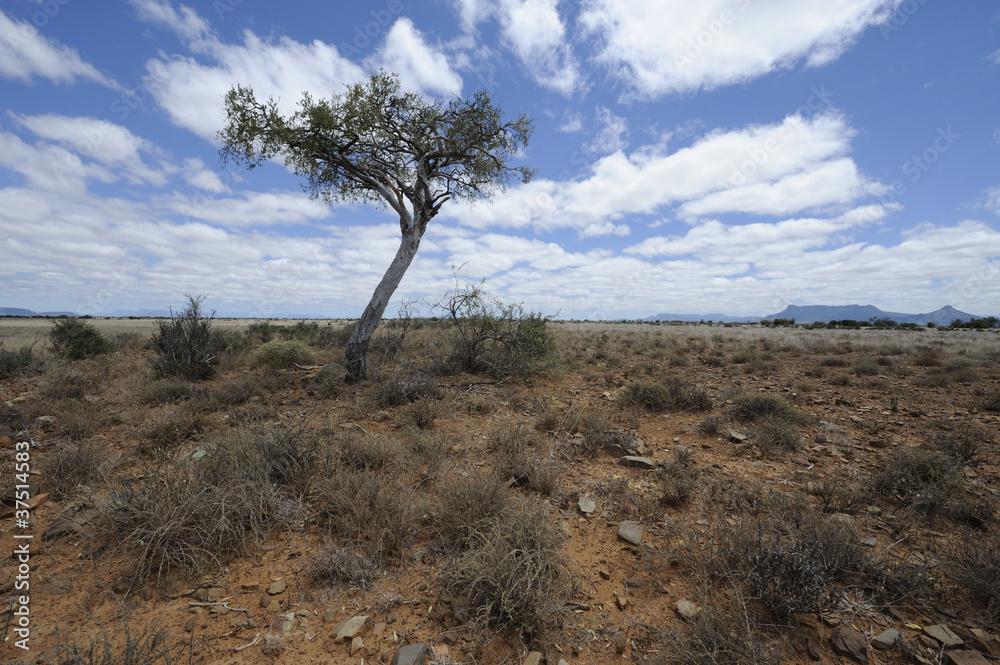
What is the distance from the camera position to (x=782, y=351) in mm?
16281

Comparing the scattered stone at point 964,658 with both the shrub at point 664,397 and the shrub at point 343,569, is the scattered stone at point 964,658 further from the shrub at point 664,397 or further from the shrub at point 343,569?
the shrub at point 664,397

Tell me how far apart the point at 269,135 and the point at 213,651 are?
10.4 metres

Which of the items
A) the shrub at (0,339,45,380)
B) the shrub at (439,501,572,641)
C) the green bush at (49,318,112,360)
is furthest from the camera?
the green bush at (49,318,112,360)

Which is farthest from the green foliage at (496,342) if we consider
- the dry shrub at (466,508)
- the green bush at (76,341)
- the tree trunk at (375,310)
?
the green bush at (76,341)

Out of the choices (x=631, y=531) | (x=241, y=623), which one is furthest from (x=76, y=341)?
(x=631, y=531)

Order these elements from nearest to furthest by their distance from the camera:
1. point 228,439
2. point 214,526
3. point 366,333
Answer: point 214,526 → point 228,439 → point 366,333

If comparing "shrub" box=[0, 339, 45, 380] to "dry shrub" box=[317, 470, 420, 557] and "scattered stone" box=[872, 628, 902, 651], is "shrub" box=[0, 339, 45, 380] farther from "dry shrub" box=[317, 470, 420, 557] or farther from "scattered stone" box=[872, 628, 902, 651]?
"scattered stone" box=[872, 628, 902, 651]

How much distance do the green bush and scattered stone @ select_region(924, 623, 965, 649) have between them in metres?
17.6

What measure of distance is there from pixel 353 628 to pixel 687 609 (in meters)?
2.24

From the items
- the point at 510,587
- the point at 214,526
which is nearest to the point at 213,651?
the point at 214,526

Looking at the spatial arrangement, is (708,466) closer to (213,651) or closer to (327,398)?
(213,651)

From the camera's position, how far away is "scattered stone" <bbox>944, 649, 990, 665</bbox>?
2.22 m

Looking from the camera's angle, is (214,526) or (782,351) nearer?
(214,526)

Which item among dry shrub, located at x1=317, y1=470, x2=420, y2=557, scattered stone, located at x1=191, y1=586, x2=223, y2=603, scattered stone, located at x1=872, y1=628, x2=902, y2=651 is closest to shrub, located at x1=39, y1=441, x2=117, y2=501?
scattered stone, located at x1=191, y1=586, x2=223, y2=603
